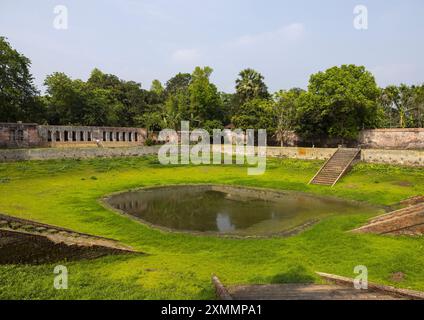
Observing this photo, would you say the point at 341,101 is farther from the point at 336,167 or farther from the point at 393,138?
the point at 336,167

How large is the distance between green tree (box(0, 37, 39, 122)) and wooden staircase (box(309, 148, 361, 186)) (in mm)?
39535

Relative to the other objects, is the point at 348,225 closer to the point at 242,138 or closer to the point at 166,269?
the point at 166,269

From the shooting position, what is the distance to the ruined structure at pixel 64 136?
4222 cm

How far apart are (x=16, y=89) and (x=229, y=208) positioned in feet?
129

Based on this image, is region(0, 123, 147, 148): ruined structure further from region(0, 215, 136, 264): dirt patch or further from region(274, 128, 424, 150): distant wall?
region(0, 215, 136, 264): dirt patch

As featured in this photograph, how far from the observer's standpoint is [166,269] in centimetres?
1028

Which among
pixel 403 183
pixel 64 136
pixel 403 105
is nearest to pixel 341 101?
pixel 403 183

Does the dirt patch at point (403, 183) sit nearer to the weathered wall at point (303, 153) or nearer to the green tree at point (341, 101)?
the weathered wall at point (303, 153)

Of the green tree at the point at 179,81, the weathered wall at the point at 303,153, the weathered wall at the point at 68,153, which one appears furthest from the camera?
the green tree at the point at 179,81

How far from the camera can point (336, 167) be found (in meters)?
29.7

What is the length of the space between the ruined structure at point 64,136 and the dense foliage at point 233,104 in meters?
3.27

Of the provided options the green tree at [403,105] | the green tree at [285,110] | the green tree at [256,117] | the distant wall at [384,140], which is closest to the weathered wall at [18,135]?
the green tree at [256,117]

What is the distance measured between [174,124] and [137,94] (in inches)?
646

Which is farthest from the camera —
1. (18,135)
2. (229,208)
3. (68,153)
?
(18,135)
